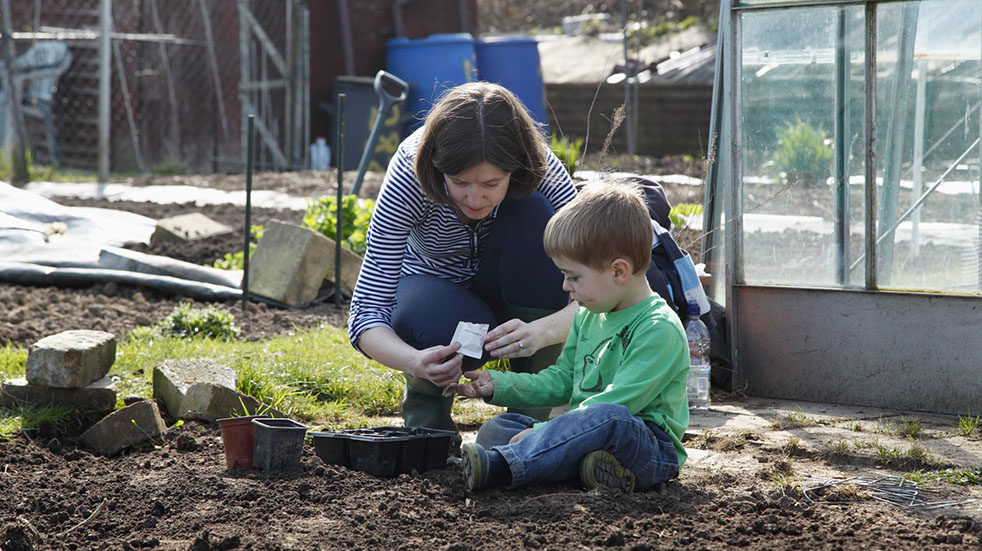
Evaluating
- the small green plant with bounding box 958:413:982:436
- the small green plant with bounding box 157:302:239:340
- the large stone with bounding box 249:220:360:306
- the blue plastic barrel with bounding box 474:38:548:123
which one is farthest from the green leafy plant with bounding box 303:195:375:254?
the blue plastic barrel with bounding box 474:38:548:123

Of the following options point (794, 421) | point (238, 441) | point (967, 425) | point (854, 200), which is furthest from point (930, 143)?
point (238, 441)

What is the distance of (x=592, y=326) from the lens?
266 cm

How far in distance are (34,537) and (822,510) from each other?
1.89m

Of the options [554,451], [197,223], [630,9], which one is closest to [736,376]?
[554,451]

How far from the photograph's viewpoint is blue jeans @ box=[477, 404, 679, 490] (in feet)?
7.84

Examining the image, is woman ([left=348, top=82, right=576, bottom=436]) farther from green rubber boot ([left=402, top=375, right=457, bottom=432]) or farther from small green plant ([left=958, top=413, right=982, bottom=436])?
small green plant ([left=958, top=413, right=982, bottom=436])

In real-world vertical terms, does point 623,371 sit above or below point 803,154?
below

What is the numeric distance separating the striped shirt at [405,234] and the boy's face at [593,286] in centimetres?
62

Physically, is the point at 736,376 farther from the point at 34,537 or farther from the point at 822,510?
the point at 34,537

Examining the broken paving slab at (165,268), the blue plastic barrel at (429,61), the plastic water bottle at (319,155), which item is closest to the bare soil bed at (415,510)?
the broken paving slab at (165,268)

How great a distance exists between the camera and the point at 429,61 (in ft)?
38.2

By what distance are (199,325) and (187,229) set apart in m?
2.31

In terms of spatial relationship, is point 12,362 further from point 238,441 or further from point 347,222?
point 347,222

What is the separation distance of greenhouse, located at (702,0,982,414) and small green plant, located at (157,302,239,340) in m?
2.36
